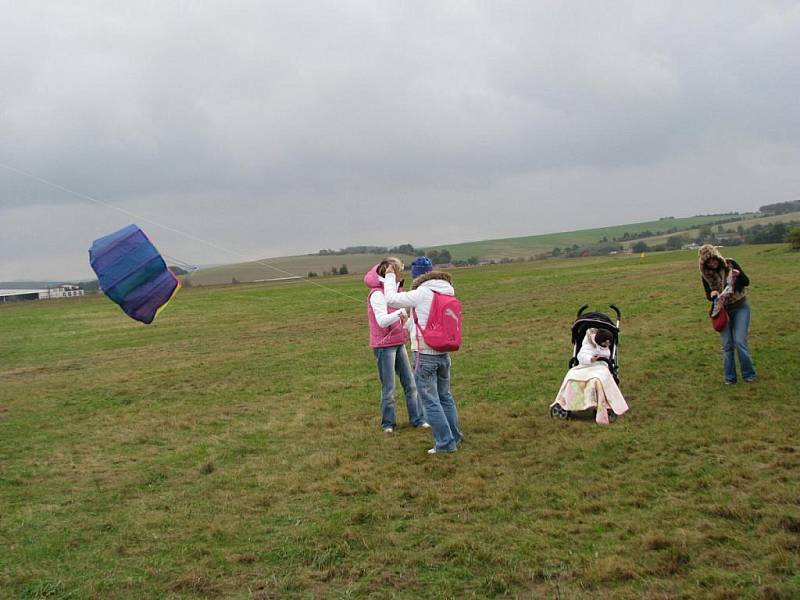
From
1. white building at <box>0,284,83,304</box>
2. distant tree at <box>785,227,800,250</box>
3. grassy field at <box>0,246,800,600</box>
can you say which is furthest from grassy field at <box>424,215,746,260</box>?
grassy field at <box>0,246,800,600</box>

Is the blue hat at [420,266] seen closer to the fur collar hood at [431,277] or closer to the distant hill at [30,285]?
the fur collar hood at [431,277]

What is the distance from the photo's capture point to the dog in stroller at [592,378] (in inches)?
337

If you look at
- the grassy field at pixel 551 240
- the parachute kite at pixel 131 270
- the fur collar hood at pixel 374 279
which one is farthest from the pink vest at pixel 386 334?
the grassy field at pixel 551 240

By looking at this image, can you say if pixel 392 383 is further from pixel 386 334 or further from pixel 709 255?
pixel 709 255

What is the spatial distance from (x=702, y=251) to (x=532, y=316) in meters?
11.9

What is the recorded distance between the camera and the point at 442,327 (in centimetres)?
746

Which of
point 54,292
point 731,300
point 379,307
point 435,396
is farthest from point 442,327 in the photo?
point 54,292

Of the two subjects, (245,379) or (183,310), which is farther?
(183,310)

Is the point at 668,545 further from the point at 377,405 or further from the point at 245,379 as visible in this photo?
the point at 245,379

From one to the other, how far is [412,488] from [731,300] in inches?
220

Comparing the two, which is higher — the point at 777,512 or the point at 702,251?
the point at 702,251

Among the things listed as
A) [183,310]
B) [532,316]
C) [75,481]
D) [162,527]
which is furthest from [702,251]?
[183,310]

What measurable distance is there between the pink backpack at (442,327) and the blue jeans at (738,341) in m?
4.43

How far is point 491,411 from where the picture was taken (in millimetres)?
9609
